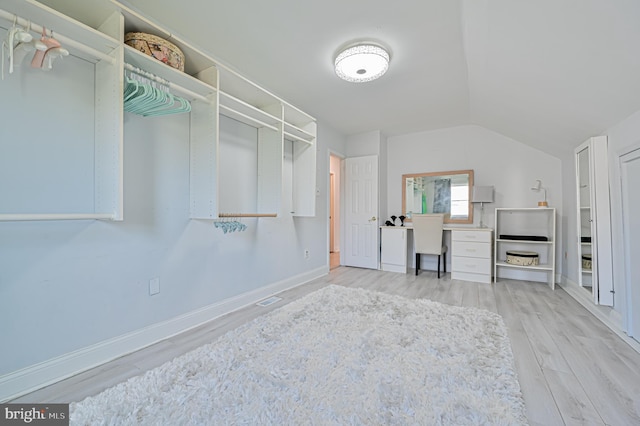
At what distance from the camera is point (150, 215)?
6.47 feet

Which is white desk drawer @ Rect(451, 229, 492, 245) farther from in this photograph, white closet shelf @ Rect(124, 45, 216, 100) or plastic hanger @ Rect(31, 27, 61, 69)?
plastic hanger @ Rect(31, 27, 61, 69)

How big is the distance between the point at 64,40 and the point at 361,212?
4070mm

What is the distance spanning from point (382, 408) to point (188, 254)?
1846mm

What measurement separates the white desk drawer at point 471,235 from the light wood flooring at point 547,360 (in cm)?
86

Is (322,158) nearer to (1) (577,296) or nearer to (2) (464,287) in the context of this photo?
(2) (464,287)

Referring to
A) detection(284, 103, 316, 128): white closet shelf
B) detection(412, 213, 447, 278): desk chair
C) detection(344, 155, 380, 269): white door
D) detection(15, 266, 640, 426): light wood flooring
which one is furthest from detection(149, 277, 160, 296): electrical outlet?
detection(412, 213, 447, 278): desk chair

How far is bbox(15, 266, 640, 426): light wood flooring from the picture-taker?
132 centimetres

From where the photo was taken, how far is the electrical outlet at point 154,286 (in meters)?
1.96

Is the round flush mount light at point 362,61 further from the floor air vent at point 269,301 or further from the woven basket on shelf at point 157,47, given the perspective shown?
the floor air vent at point 269,301

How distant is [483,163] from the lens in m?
4.26

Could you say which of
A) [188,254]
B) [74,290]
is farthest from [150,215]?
[74,290]

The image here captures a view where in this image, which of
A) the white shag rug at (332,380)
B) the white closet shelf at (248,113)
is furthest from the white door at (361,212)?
the white shag rug at (332,380)

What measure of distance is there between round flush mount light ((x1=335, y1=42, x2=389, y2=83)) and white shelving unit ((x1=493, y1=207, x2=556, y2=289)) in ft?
9.48

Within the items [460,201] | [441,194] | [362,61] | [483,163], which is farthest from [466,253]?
[362,61]
